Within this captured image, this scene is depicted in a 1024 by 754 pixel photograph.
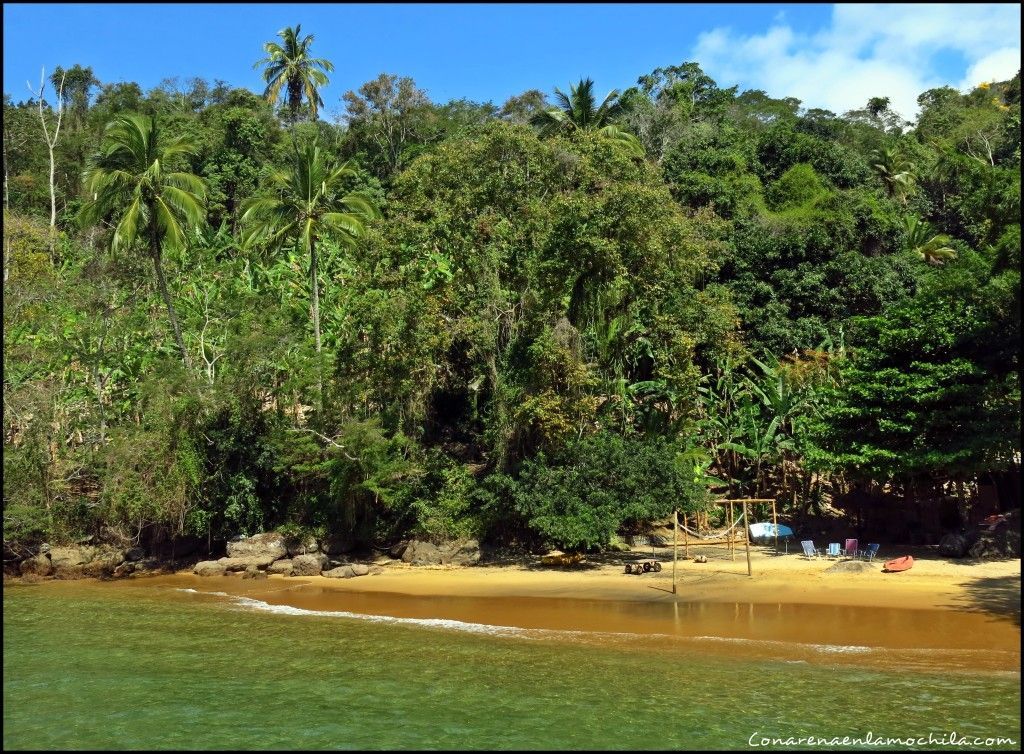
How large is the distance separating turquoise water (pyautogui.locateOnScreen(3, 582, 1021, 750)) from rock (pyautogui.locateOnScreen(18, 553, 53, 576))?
7102mm

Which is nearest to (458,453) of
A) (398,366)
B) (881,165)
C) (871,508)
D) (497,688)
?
(398,366)

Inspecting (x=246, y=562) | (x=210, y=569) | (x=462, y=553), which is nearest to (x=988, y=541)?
(x=462, y=553)

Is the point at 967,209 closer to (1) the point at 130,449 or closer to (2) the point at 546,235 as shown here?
(2) the point at 546,235

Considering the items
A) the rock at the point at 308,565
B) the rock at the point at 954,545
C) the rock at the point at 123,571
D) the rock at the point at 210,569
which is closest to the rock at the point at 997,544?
the rock at the point at 954,545

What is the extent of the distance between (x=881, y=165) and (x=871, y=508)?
27005 millimetres

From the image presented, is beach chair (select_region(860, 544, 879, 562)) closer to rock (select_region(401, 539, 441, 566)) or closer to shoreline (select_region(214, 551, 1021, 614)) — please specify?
shoreline (select_region(214, 551, 1021, 614))

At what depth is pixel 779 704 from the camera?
38.4 ft

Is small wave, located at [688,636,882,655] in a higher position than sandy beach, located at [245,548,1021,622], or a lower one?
lower

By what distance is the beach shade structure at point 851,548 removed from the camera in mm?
20922

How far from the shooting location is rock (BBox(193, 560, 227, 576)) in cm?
2341

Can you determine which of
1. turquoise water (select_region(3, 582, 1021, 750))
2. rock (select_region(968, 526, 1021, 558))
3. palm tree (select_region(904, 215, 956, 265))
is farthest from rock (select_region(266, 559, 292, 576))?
palm tree (select_region(904, 215, 956, 265))

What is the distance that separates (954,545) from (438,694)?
45.1 feet

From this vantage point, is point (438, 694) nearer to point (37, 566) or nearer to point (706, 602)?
point (706, 602)

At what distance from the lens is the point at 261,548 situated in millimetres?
23891
